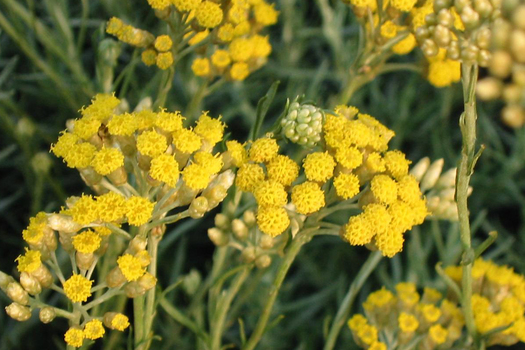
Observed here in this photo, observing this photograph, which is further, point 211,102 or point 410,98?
point 211,102

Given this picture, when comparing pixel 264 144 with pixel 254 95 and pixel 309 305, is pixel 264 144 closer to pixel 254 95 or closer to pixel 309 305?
pixel 309 305

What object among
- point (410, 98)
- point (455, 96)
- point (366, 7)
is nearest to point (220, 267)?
point (366, 7)

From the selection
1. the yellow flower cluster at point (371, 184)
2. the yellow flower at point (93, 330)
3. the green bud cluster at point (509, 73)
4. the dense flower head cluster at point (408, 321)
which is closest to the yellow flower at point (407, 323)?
the dense flower head cluster at point (408, 321)

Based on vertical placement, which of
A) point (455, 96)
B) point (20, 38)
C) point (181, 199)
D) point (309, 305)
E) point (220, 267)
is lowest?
point (309, 305)

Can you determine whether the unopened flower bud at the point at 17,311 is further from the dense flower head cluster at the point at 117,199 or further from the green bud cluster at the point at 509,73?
the green bud cluster at the point at 509,73

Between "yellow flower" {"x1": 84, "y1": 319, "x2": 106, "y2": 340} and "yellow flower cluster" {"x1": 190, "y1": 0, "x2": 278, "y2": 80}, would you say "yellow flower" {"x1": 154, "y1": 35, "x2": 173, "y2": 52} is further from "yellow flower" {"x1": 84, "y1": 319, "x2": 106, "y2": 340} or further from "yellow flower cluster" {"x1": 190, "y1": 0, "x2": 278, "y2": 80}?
"yellow flower" {"x1": 84, "y1": 319, "x2": 106, "y2": 340}

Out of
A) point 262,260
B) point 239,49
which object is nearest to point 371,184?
point 262,260
